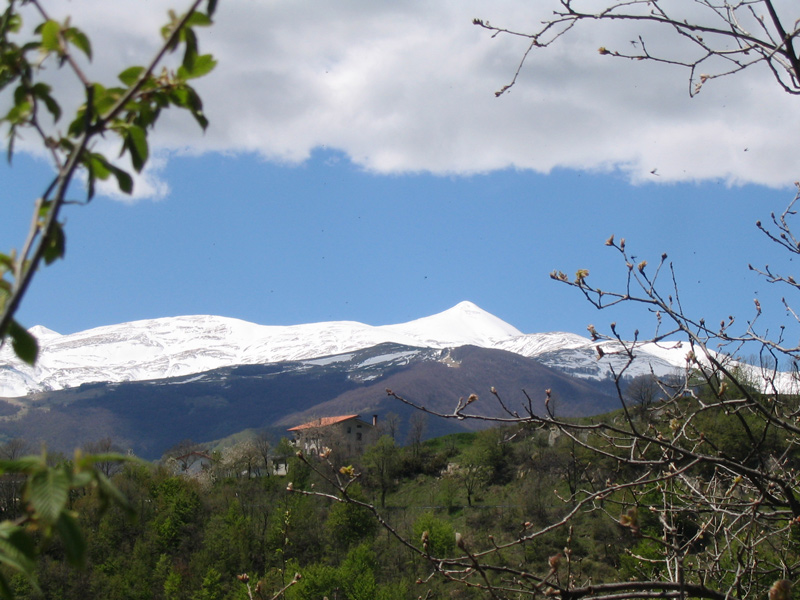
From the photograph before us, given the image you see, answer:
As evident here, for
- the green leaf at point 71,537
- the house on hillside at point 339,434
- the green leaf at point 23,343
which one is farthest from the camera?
the house on hillside at point 339,434

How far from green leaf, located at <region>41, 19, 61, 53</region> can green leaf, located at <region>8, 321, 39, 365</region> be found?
18.3 inches

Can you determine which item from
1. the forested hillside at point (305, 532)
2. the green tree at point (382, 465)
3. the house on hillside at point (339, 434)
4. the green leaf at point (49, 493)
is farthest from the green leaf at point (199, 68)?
the house on hillside at point (339, 434)

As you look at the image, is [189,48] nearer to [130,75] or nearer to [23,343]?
[130,75]

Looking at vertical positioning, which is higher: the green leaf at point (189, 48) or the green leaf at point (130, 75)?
the green leaf at point (189, 48)

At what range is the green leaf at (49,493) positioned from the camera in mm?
833

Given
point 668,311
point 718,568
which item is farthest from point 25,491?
point 718,568

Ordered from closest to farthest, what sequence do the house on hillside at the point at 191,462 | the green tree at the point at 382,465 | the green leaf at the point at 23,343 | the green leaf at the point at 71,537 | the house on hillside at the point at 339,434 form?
the green leaf at the point at 71,537 < the green leaf at the point at 23,343 < the green tree at the point at 382,465 < the house on hillside at the point at 191,462 < the house on hillside at the point at 339,434

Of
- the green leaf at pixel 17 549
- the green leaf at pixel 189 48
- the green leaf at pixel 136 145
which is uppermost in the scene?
the green leaf at pixel 189 48

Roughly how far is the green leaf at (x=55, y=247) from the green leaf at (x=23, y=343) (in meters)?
0.13

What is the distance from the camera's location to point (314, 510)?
60.7m

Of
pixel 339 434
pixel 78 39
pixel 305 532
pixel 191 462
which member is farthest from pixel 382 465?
pixel 78 39

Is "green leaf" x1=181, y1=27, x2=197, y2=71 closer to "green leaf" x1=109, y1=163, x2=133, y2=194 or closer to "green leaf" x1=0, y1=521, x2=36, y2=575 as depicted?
"green leaf" x1=109, y1=163, x2=133, y2=194

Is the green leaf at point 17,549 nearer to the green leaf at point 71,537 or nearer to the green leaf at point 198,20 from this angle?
the green leaf at point 71,537

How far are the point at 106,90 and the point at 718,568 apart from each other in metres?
4.12
